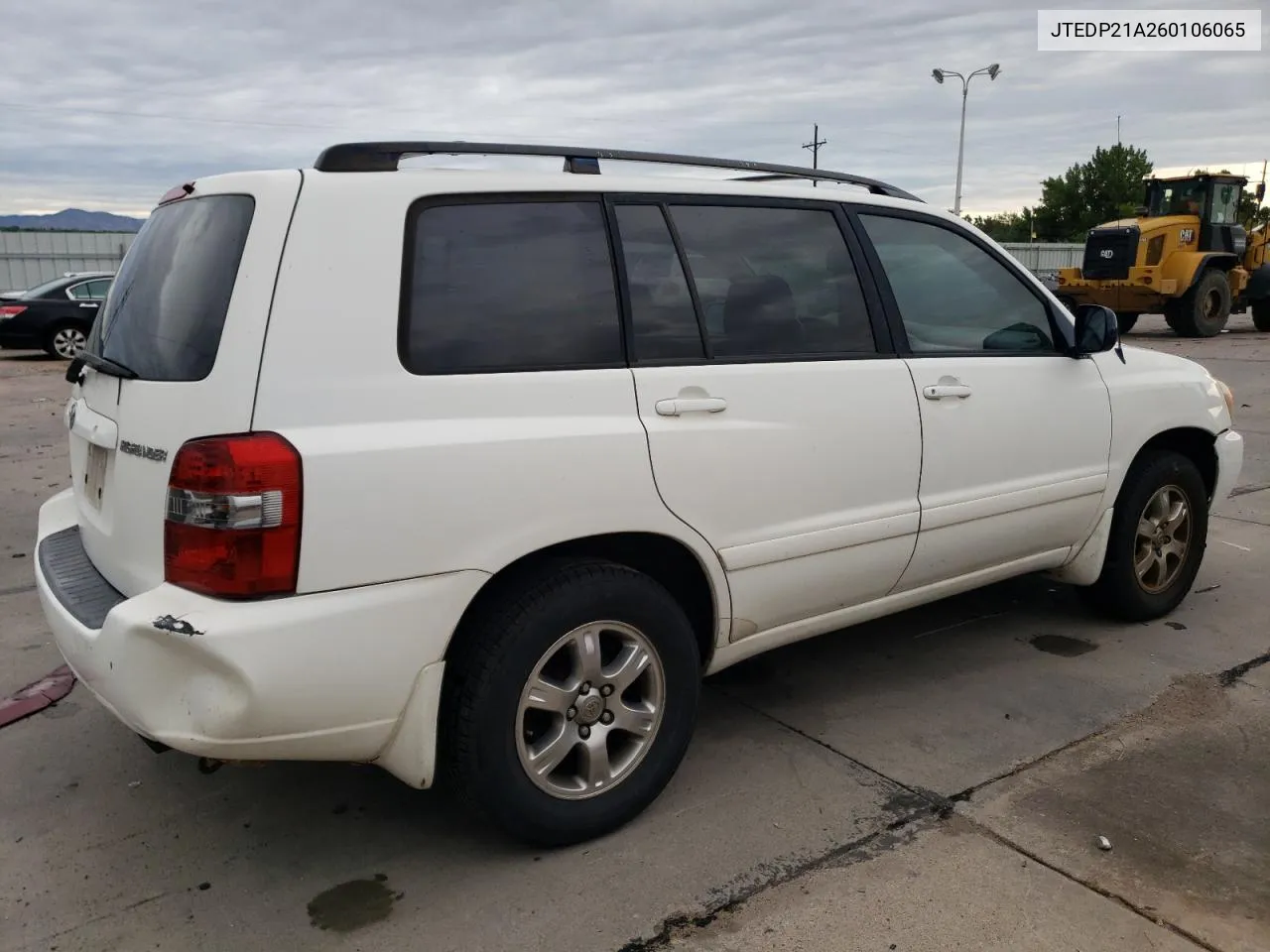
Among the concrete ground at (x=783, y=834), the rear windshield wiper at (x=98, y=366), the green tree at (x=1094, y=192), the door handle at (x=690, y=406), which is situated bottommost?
the concrete ground at (x=783, y=834)

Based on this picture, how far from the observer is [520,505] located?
8.23ft

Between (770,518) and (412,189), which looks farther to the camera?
(770,518)

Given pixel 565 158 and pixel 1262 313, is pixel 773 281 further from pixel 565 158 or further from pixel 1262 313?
pixel 1262 313

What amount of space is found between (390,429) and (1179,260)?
1930 cm

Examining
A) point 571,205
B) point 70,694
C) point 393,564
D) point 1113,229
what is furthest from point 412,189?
point 1113,229

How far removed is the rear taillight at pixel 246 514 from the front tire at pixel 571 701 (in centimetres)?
52

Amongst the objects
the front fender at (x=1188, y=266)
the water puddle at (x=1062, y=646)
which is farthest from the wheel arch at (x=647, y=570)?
the front fender at (x=1188, y=266)

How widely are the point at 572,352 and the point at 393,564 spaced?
738mm

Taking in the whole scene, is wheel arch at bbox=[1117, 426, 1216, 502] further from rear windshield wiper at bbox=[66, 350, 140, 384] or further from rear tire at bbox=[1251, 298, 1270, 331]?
rear tire at bbox=[1251, 298, 1270, 331]

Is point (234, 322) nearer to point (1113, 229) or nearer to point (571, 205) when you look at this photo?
point (571, 205)

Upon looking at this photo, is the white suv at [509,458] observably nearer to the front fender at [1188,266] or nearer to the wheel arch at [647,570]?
the wheel arch at [647,570]

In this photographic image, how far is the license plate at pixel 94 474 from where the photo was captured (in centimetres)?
272

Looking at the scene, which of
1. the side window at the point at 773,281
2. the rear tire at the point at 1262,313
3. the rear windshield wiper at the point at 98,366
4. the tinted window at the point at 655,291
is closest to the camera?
the rear windshield wiper at the point at 98,366

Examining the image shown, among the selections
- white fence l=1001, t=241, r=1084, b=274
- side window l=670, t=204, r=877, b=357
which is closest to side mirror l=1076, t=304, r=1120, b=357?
side window l=670, t=204, r=877, b=357
